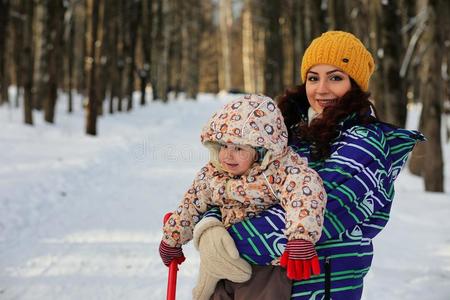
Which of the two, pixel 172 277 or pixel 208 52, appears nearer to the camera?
pixel 172 277

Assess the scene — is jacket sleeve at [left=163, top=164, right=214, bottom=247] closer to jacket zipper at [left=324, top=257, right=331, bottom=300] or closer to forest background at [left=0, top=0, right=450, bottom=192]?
jacket zipper at [left=324, top=257, right=331, bottom=300]

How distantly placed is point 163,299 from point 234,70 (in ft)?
183

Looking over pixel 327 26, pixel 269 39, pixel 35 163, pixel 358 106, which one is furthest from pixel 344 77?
pixel 269 39

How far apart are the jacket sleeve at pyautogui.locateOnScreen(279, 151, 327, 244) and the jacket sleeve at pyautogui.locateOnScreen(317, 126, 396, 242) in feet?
0.23

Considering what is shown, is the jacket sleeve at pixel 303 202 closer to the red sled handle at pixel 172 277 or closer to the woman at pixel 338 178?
the woman at pixel 338 178

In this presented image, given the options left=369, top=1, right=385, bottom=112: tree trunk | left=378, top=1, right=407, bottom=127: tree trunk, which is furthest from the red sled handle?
left=369, top=1, right=385, bottom=112: tree trunk

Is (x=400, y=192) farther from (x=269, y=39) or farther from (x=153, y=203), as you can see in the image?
(x=269, y=39)

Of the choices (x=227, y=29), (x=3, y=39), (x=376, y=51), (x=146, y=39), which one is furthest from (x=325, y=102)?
(x=227, y=29)

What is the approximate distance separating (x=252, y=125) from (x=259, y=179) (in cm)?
21

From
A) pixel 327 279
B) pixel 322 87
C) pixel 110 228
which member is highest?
pixel 322 87

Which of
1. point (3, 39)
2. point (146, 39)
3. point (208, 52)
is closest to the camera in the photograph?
point (3, 39)

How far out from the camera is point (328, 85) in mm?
2146

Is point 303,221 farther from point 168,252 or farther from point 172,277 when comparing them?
point 172,277

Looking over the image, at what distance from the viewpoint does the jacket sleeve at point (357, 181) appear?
182cm
